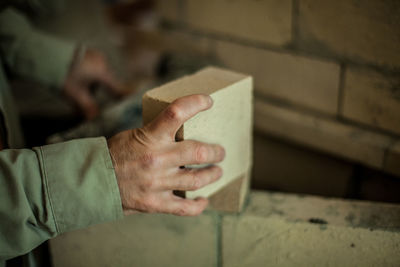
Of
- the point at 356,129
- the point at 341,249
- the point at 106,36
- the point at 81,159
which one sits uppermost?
the point at 106,36

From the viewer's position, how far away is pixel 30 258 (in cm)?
140

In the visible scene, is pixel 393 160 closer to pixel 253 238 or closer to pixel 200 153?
pixel 253 238

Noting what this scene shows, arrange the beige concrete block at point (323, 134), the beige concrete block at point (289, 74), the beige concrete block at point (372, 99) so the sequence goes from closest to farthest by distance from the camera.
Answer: the beige concrete block at point (372, 99), the beige concrete block at point (323, 134), the beige concrete block at point (289, 74)

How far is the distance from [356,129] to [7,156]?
150 cm

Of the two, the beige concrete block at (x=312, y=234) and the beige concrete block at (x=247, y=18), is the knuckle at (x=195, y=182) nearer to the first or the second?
the beige concrete block at (x=312, y=234)

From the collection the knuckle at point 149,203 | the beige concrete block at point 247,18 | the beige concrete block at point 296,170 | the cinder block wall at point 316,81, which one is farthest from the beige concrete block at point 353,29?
the knuckle at point 149,203

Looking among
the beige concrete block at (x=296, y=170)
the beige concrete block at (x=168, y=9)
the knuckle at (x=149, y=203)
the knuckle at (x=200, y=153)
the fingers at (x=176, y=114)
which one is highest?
the beige concrete block at (x=168, y=9)

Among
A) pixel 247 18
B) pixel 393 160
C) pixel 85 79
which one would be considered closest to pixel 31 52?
pixel 85 79

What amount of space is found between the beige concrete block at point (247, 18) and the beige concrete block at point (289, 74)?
0.08 m

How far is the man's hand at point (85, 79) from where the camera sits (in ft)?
7.25

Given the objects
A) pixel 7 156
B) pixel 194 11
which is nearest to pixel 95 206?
pixel 7 156

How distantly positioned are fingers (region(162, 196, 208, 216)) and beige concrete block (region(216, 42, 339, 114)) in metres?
1.00

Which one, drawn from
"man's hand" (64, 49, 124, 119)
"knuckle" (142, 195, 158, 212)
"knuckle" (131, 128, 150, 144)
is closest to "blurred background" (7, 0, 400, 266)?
"man's hand" (64, 49, 124, 119)

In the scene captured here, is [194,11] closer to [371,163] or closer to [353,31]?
[353,31]
